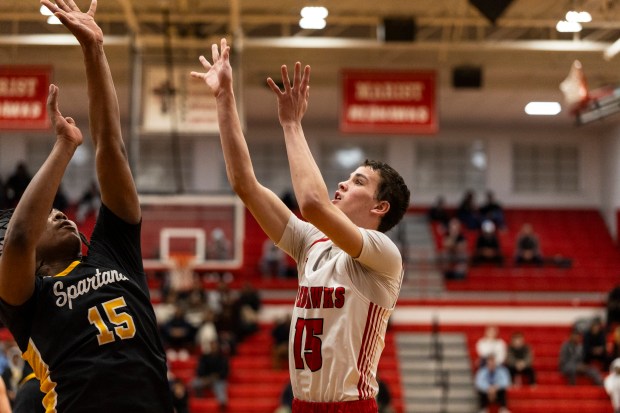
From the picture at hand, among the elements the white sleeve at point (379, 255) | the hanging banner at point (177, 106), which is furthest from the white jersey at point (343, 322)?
the hanging banner at point (177, 106)

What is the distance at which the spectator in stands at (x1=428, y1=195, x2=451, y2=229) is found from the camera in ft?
83.2

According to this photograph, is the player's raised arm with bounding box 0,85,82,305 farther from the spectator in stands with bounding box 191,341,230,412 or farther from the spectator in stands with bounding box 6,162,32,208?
the spectator in stands with bounding box 6,162,32,208

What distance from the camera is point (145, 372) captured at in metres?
3.40

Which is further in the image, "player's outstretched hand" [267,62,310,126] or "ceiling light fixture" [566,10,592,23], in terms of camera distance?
"ceiling light fixture" [566,10,592,23]

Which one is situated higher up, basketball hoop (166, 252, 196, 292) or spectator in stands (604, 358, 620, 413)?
basketball hoop (166, 252, 196, 292)

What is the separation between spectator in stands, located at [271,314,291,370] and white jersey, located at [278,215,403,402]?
46.0 feet

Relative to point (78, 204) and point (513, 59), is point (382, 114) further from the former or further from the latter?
point (78, 204)

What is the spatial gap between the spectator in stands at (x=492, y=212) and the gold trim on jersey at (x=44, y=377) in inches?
873

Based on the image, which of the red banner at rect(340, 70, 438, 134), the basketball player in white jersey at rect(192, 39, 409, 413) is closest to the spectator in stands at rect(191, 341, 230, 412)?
the red banner at rect(340, 70, 438, 134)

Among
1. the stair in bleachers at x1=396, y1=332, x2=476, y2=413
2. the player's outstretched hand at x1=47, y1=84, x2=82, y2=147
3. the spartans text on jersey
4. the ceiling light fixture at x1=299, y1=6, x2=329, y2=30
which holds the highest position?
the ceiling light fixture at x1=299, y1=6, x2=329, y2=30

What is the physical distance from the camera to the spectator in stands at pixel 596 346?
18.4 m

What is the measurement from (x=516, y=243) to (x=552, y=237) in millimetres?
1496

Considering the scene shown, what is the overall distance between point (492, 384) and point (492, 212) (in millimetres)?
8581

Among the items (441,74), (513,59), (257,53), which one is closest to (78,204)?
(257,53)
